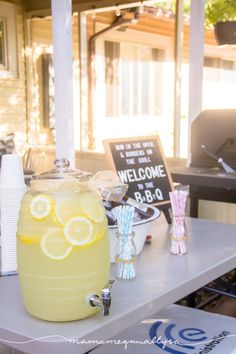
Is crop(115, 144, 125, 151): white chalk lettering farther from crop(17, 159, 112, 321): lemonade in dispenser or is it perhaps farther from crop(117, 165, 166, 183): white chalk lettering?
crop(17, 159, 112, 321): lemonade in dispenser

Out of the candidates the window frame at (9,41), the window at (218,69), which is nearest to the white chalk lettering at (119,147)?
the window frame at (9,41)

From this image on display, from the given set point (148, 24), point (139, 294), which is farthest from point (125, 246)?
point (148, 24)

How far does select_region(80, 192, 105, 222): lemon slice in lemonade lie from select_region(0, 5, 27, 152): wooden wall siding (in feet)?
17.9

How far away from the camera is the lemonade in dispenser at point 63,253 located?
1018 millimetres

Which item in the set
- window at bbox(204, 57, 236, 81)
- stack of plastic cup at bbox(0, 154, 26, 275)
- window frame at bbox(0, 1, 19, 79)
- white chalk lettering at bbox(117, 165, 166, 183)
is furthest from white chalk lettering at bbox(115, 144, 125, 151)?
window at bbox(204, 57, 236, 81)

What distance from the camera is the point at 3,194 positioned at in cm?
136

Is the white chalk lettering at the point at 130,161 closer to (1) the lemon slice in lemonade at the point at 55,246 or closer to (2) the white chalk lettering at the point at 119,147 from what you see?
(2) the white chalk lettering at the point at 119,147

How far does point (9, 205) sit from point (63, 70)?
8.68ft

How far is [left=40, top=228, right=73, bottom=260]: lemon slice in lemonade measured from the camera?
1.01 metres

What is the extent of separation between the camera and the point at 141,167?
6.99ft

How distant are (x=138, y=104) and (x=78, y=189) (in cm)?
845

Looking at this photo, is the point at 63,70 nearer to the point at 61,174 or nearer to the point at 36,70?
the point at 61,174

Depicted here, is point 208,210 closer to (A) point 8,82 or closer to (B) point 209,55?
(A) point 8,82

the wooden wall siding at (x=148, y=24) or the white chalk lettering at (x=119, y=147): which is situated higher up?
the wooden wall siding at (x=148, y=24)
